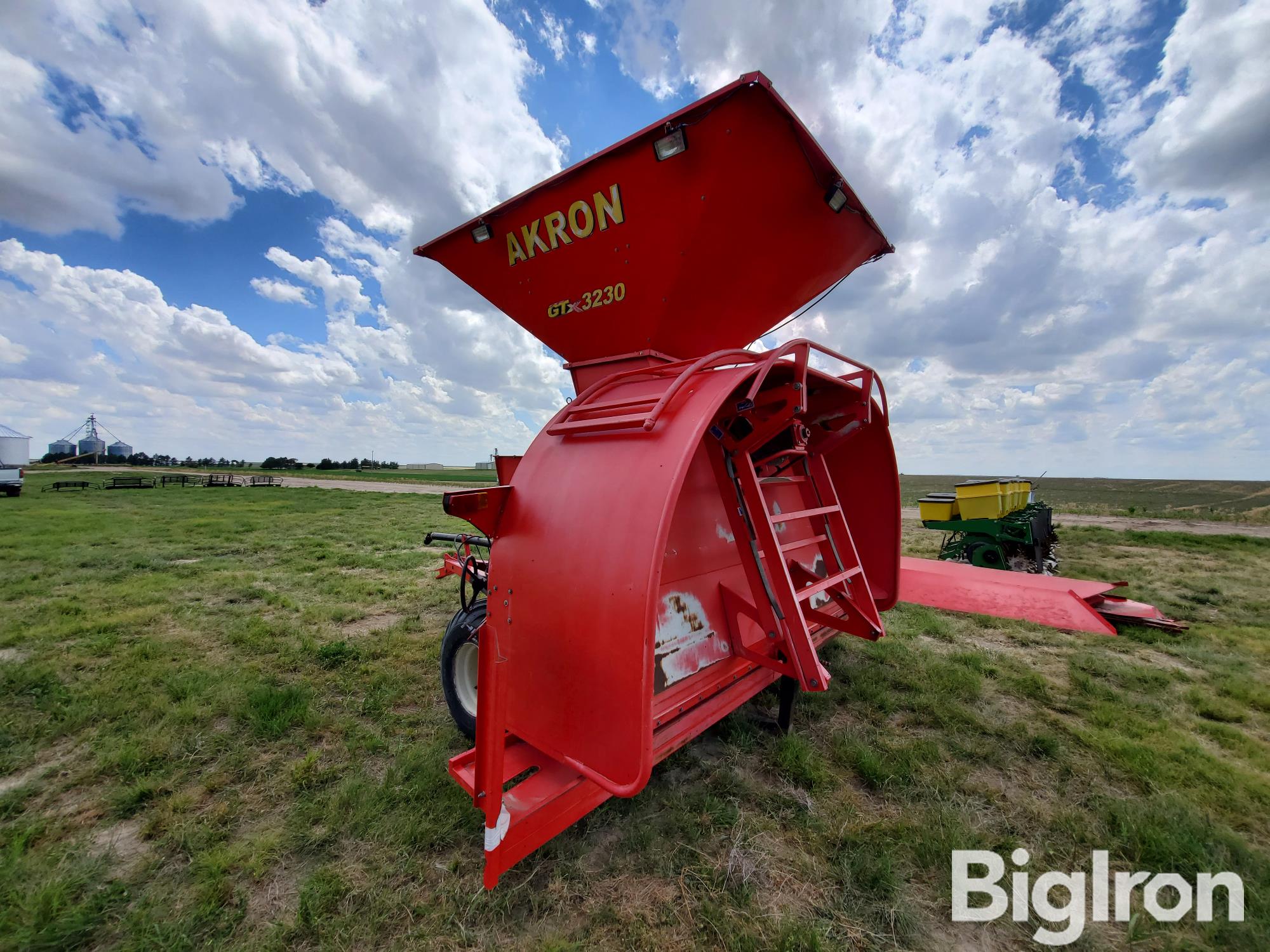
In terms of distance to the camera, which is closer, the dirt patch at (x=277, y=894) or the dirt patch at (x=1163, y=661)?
the dirt patch at (x=277, y=894)

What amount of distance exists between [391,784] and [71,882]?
3.83ft

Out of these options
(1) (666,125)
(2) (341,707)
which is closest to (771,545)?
(1) (666,125)

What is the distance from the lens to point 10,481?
20484mm

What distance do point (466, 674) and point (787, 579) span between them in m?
2.09

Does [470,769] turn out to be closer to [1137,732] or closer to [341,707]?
[341,707]

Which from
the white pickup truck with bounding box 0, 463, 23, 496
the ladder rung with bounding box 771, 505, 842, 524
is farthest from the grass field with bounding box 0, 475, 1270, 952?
the white pickup truck with bounding box 0, 463, 23, 496

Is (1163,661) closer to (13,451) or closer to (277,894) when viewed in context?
(277,894)

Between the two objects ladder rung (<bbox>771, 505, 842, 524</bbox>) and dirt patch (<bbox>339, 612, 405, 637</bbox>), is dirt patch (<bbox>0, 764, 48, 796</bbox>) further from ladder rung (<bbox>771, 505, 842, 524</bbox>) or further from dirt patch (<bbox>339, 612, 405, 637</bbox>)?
ladder rung (<bbox>771, 505, 842, 524</bbox>)

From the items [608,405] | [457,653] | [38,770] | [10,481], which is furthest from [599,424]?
[10,481]

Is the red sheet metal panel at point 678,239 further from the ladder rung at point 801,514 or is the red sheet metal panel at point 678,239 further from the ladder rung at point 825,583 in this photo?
the ladder rung at point 825,583

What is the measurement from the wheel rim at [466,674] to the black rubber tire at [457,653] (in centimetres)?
1

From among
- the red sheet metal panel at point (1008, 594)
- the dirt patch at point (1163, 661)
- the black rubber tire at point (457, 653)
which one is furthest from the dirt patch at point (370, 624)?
the dirt patch at point (1163, 661)

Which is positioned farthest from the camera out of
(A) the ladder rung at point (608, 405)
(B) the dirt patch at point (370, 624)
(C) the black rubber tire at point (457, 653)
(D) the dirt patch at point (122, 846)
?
(B) the dirt patch at point (370, 624)

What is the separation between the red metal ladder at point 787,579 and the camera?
7.88 feet
